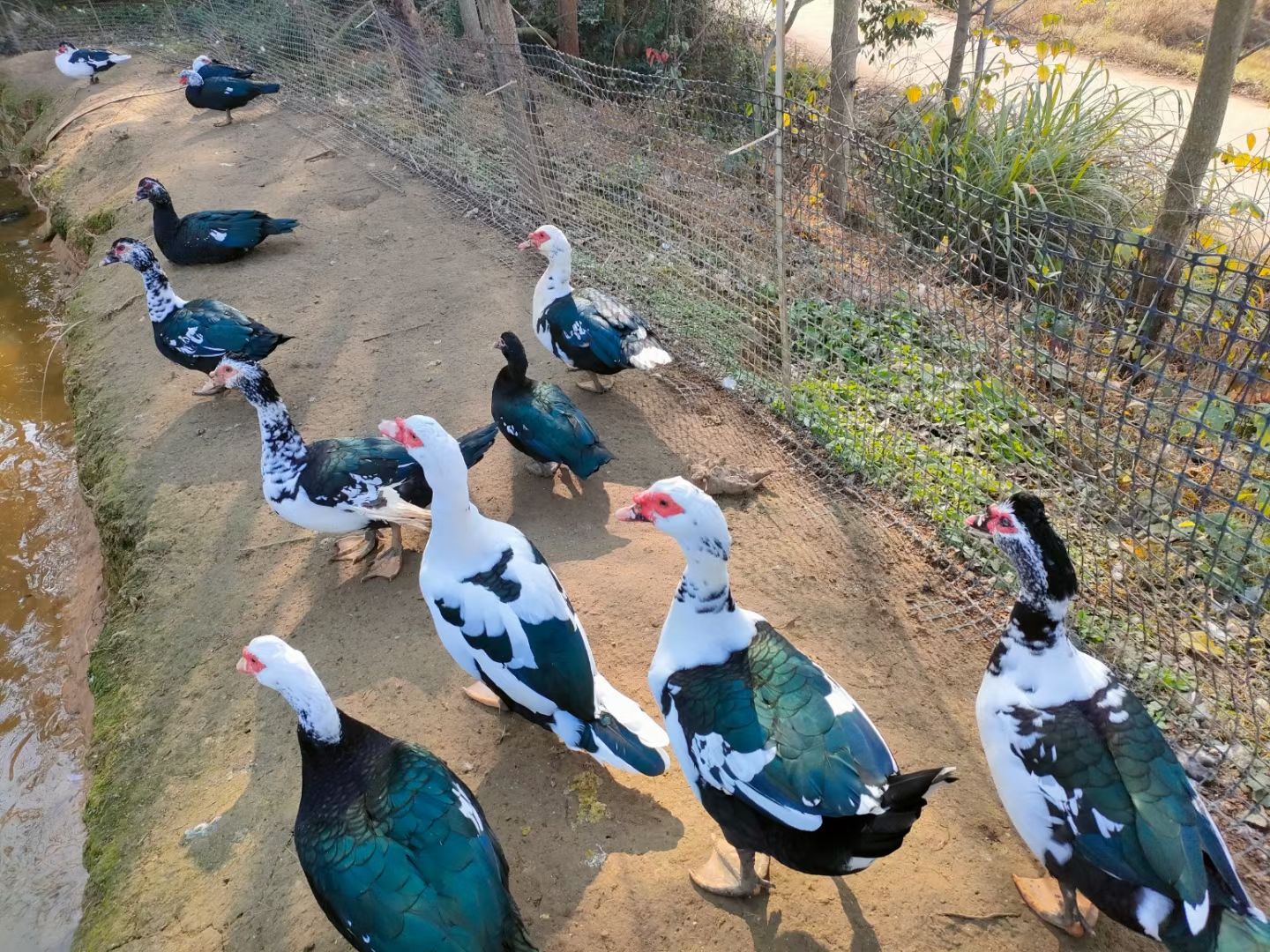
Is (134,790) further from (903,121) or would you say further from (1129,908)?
(903,121)

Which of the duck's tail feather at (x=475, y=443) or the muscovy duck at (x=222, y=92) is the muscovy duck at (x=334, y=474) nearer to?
the duck's tail feather at (x=475, y=443)

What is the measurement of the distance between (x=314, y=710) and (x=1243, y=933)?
270 centimetres

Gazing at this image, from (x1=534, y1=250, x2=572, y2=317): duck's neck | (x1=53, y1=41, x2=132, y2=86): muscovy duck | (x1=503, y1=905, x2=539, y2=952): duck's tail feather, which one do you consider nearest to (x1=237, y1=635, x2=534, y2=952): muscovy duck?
(x1=503, y1=905, x2=539, y2=952): duck's tail feather

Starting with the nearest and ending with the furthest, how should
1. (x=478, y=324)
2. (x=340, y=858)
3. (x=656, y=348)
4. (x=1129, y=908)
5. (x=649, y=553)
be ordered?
(x=1129, y=908) < (x=340, y=858) < (x=649, y=553) < (x=656, y=348) < (x=478, y=324)

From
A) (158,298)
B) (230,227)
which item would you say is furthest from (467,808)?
(230,227)

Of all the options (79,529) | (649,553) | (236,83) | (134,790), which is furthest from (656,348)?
(236,83)

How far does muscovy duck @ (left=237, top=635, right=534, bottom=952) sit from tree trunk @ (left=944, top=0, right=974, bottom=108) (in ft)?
21.0

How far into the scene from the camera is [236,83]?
385 inches

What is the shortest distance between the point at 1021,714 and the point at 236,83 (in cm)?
1086

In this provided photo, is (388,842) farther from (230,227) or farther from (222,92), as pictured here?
(222,92)

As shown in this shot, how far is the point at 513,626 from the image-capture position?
2.97 m

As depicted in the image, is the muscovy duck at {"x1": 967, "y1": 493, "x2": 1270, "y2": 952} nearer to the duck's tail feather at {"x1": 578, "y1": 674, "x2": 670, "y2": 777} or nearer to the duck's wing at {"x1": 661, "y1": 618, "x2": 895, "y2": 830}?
the duck's wing at {"x1": 661, "y1": 618, "x2": 895, "y2": 830}

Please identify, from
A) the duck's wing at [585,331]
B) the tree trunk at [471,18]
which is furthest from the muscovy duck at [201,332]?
the tree trunk at [471,18]

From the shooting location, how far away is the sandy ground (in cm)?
267
